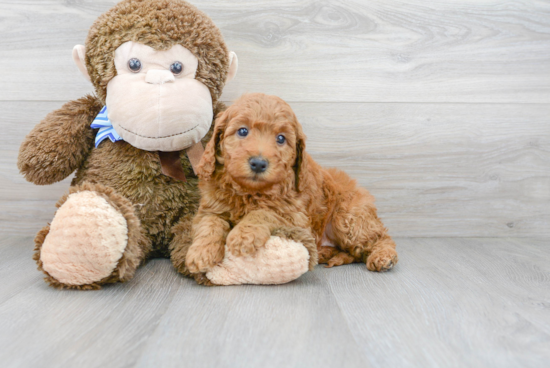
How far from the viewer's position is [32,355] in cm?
78

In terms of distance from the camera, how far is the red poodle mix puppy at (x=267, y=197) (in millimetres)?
1088

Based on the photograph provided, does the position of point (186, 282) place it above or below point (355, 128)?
below

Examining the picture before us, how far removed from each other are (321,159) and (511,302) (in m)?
0.82

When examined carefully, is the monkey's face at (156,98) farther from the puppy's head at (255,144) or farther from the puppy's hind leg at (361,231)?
the puppy's hind leg at (361,231)

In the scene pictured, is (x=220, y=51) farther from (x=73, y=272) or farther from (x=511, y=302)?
(x=511, y=302)

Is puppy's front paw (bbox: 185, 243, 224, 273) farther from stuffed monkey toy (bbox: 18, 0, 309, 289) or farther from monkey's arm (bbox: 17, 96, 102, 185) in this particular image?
monkey's arm (bbox: 17, 96, 102, 185)

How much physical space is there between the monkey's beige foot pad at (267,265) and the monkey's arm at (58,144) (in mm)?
563

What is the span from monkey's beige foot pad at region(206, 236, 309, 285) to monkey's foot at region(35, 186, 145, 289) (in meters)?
0.23

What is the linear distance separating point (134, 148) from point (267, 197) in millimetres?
443

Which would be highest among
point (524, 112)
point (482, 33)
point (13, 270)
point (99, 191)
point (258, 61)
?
point (482, 33)

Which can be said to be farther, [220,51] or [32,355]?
[220,51]

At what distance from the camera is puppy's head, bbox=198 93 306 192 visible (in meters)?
1.08

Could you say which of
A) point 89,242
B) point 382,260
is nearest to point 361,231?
point 382,260

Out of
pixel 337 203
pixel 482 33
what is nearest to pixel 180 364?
pixel 337 203
